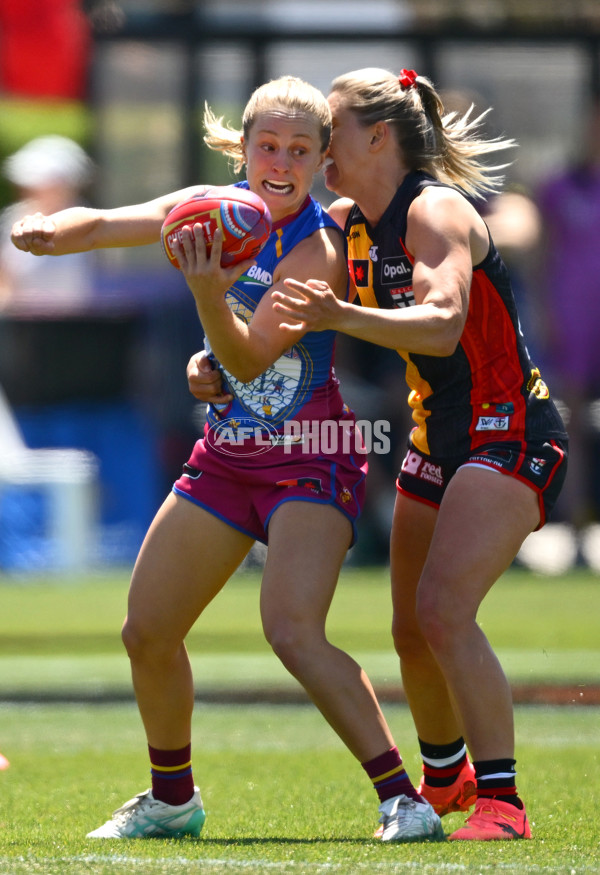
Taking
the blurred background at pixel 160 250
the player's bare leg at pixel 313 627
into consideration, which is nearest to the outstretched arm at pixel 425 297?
the player's bare leg at pixel 313 627

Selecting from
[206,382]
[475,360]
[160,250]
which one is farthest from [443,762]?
[160,250]

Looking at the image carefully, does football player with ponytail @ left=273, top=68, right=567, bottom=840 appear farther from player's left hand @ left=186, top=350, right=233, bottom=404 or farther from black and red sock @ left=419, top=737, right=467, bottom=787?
player's left hand @ left=186, top=350, right=233, bottom=404

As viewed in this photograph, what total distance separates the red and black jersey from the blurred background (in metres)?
6.42

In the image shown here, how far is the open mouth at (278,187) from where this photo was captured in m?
4.45

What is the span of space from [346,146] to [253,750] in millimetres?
2567

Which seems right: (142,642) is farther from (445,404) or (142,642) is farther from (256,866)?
(445,404)

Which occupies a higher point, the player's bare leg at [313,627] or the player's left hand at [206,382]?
the player's left hand at [206,382]

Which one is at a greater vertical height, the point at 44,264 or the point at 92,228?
the point at 92,228

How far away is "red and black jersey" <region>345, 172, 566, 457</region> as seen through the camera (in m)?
4.49

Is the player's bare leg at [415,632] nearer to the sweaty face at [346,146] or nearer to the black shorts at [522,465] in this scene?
the black shorts at [522,465]

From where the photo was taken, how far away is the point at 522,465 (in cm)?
443

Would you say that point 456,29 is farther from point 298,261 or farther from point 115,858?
point 115,858

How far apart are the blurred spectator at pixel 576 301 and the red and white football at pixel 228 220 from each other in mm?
7701

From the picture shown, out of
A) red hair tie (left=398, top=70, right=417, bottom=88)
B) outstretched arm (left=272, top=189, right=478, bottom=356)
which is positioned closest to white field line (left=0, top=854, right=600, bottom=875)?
outstretched arm (left=272, top=189, right=478, bottom=356)
